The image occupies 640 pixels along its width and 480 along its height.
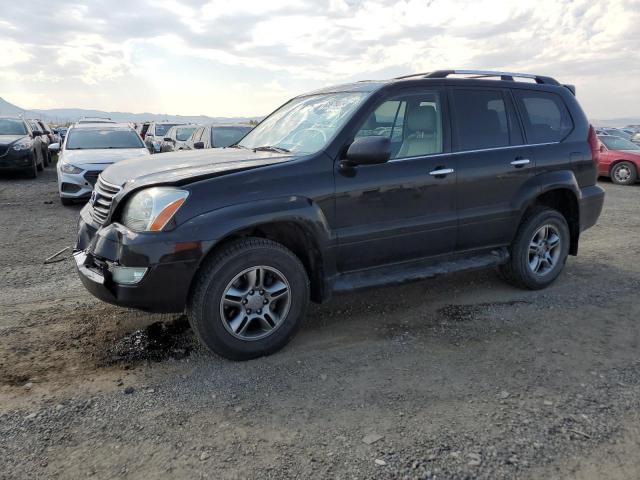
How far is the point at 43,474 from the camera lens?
2.45m

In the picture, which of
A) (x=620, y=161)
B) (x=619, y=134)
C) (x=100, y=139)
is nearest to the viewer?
(x=100, y=139)

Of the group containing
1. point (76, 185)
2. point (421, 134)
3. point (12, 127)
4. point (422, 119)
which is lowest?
point (76, 185)

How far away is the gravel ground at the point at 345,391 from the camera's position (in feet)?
8.39

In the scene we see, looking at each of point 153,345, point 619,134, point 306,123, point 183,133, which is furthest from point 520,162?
point 619,134

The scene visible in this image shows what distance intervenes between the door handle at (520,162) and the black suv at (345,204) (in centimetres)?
1

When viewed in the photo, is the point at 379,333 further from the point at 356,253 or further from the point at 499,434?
the point at 499,434

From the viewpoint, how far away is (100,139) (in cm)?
1069

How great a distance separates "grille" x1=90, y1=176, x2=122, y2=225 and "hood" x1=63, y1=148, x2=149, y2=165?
5393mm

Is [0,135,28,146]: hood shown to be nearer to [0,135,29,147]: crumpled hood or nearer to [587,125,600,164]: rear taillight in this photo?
[0,135,29,147]: crumpled hood

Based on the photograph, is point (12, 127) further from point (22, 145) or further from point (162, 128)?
point (162, 128)

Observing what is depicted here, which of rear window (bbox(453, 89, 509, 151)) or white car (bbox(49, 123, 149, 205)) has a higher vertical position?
rear window (bbox(453, 89, 509, 151))

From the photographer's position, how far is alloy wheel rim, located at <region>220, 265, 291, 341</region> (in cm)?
345

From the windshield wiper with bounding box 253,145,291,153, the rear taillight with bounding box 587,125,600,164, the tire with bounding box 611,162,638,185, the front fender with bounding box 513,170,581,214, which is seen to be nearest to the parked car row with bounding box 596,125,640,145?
the tire with bounding box 611,162,638,185

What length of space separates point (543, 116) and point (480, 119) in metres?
0.89
